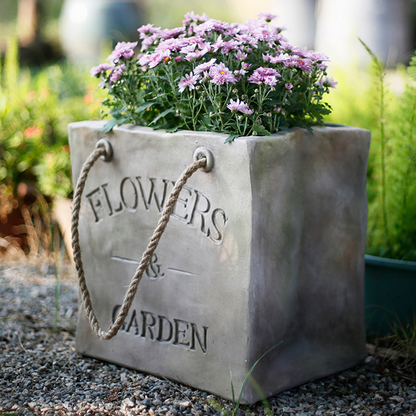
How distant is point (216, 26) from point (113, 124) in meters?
0.48

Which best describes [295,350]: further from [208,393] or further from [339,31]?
[339,31]

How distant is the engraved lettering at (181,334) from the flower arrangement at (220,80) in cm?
64

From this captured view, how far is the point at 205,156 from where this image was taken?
1550mm

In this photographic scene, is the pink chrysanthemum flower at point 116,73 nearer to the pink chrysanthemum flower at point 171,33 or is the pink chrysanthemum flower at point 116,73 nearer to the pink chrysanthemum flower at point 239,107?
the pink chrysanthemum flower at point 171,33

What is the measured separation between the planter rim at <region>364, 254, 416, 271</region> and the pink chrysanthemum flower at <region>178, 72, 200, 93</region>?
1.06m

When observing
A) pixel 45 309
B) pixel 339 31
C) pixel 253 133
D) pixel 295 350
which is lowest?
pixel 45 309

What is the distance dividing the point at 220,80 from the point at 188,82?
105mm

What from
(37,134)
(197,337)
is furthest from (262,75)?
(37,134)

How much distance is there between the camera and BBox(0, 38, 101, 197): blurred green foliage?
3.30 m

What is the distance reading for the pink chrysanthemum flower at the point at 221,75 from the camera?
149cm

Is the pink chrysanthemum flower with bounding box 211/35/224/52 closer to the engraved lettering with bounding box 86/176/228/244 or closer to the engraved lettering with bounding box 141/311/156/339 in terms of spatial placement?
the engraved lettering with bounding box 86/176/228/244

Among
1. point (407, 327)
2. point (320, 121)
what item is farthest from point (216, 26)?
point (407, 327)

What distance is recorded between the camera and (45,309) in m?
2.49

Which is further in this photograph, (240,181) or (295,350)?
(295,350)
